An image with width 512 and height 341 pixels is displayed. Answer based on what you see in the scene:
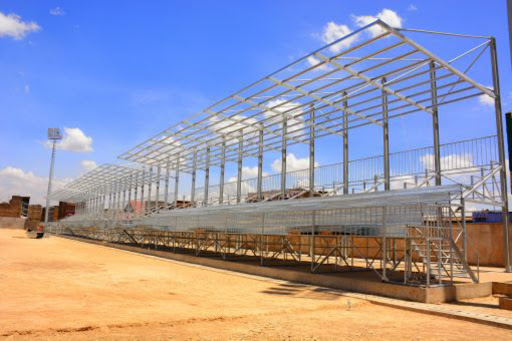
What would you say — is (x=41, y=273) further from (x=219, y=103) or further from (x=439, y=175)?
(x=439, y=175)

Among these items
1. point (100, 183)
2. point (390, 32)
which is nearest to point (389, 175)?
point (390, 32)

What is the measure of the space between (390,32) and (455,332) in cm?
919

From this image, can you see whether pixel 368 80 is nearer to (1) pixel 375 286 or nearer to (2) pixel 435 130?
(2) pixel 435 130

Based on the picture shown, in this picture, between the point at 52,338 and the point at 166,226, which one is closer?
the point at 52,338

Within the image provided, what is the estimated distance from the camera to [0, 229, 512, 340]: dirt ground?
22.1 ft

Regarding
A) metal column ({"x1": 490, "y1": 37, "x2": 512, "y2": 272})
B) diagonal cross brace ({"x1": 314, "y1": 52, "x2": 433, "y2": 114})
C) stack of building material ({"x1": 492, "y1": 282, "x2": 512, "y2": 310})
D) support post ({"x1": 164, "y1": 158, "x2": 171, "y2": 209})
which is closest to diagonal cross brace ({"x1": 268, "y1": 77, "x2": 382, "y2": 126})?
diagonal cross brace ({"x1": 314, "y1": 52, "x2": 433, "y2": 114})

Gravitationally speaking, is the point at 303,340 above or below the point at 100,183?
below

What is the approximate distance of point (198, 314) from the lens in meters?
8.31

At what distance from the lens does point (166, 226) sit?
25.4 metres

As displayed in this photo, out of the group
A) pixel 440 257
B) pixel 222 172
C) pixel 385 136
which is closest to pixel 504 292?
pixel 440 257

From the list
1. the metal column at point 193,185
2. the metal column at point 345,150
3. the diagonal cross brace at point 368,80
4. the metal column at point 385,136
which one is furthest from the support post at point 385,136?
the metal column at point 193,185

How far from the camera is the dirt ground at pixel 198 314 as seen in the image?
22.1ft

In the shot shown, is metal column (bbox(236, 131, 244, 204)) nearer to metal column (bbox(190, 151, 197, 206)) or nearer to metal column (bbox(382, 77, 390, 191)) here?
metal column (bbox(190, 151, 197, 206))

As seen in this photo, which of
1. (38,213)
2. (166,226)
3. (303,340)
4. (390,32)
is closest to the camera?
(303,340)
